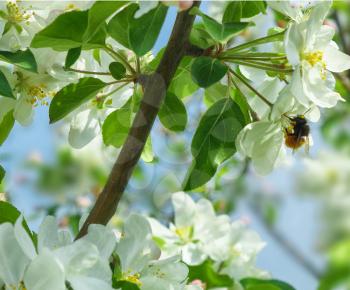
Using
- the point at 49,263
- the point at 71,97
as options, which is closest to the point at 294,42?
the point at 71,97

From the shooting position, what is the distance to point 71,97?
3.84 feet

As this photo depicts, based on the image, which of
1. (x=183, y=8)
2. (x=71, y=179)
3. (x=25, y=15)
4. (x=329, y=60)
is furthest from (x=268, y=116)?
(x=71, y=179)

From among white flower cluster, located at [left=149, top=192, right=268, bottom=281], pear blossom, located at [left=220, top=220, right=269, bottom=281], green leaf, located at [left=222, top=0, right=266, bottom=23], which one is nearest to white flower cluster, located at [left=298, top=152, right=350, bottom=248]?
pear blossom, located at [left=220, top=220, right=269, bottom=281]

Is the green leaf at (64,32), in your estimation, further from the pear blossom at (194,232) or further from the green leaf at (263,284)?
the pear blossom at (194,232)

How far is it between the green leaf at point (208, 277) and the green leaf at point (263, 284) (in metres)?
0.04

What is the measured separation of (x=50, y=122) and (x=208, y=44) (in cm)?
28

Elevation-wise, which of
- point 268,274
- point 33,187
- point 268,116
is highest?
point 268,116

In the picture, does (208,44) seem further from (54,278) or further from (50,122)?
(54,278)

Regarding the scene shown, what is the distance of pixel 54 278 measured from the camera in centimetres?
92

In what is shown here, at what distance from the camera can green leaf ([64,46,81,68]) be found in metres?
1.08

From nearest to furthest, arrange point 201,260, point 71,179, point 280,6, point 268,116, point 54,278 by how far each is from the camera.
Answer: point 54,278
point 280,6
point 268,116
point 201,260
point 71,179

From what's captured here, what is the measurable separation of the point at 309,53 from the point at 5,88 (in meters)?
0.46

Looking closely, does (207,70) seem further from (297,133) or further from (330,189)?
(330,189)

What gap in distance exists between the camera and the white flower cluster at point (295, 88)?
1.07 metres
